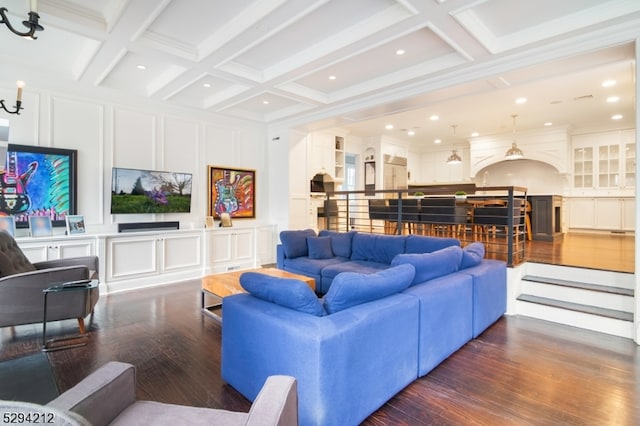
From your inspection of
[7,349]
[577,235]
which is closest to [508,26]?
[7,349]

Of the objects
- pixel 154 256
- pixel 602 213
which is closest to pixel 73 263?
pixel 154 256

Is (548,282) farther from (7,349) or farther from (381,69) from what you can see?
(7,349)

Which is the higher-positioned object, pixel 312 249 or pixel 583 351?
pixel 312 249

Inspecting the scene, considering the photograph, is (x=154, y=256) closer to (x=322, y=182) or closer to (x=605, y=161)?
(x=322, y=182)

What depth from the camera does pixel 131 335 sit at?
3.26 metres

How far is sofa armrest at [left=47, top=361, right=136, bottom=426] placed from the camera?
1124 millimetres

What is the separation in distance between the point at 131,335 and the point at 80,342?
413 millimetres

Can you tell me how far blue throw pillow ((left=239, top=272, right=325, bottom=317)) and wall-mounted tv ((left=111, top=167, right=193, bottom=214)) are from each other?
12.5 feet

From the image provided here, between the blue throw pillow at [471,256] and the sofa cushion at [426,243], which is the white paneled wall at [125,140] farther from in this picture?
the blue throw pillow at [471,256]

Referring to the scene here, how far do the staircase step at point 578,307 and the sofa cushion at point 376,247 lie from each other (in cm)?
156

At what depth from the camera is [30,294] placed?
9.77 feet

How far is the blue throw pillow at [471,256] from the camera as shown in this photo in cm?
340

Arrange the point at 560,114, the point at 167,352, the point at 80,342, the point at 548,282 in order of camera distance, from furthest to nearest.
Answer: the point at 560,114 < the point at 548,282 < the point at 80,342 < the point at 167,352

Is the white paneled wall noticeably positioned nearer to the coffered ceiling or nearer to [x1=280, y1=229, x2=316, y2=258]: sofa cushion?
the coffered ceiling
